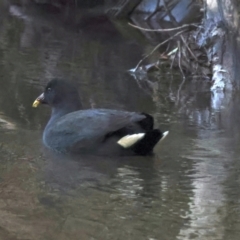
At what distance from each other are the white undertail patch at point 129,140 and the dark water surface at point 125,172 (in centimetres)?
18

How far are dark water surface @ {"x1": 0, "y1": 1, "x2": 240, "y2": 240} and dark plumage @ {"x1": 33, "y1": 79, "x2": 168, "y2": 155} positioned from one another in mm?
111

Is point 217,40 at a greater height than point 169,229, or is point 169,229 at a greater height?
point 217,40

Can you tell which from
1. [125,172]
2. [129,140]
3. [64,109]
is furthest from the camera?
[64,109]

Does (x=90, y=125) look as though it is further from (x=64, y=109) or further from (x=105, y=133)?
(x=64, y=109)

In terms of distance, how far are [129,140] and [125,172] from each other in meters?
0.34

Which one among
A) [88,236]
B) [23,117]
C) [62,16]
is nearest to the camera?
[88,236]

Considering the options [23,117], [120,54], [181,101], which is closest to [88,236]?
[23,117]

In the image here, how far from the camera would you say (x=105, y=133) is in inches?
270

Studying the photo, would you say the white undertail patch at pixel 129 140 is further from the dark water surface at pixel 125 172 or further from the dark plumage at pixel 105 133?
the dark water surface at pixel 125 172

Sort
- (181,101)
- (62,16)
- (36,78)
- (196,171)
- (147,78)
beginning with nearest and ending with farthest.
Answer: (196,171), (181,101), (36,78), (147,78), (62,16)

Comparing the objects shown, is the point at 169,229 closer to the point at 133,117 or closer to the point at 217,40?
the point at 133,117

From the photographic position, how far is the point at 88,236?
4961 millimetres

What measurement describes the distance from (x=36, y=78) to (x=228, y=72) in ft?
9.27

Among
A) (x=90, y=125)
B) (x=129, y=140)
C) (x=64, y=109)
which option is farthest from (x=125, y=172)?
(x=64, y=109)
